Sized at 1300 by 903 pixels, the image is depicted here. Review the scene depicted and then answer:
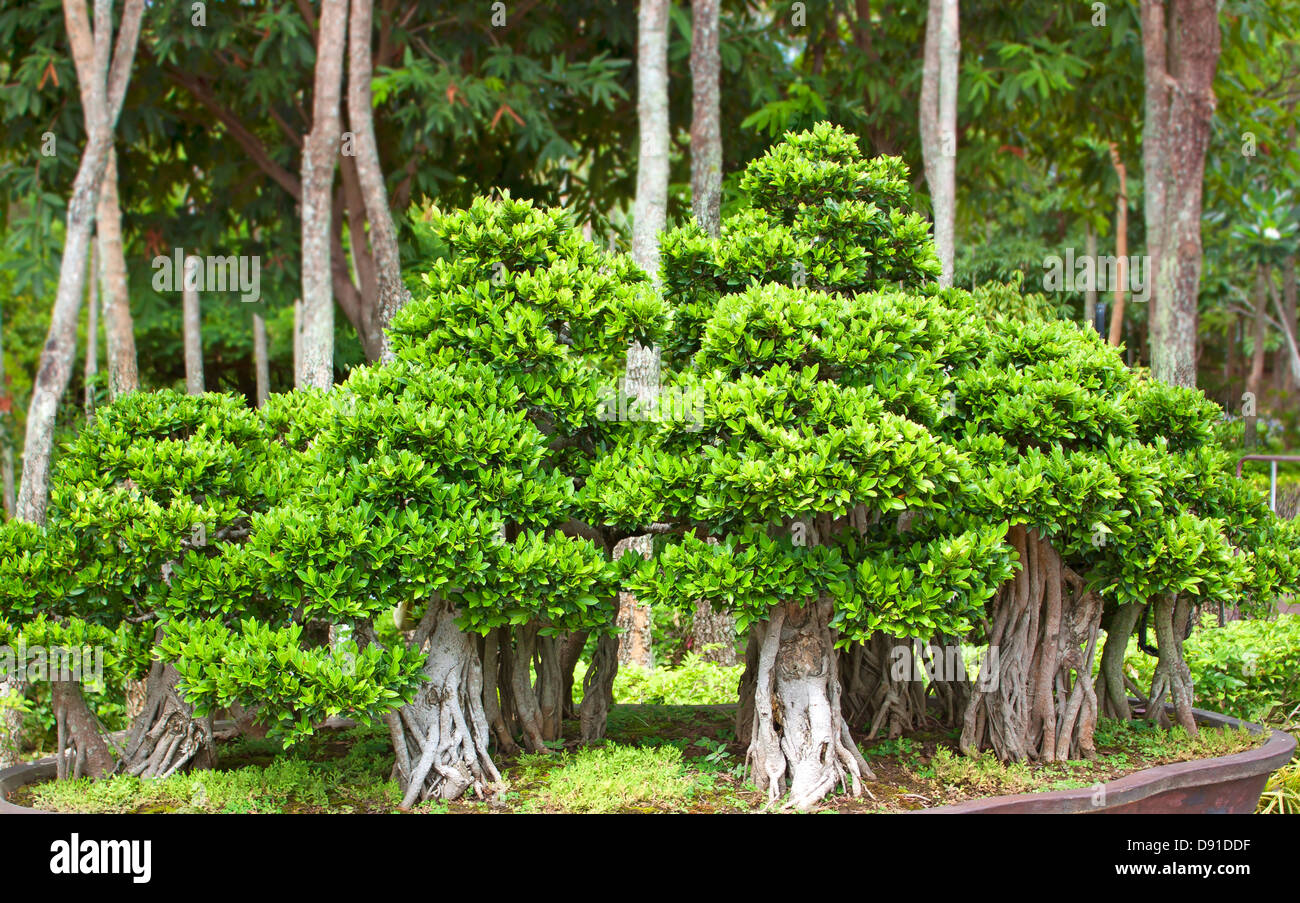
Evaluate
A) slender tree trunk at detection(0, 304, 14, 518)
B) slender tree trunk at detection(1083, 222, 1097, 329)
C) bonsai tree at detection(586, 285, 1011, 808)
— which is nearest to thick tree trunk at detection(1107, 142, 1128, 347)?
slender tree trunk at detection(1083, 222, 1097, 329)

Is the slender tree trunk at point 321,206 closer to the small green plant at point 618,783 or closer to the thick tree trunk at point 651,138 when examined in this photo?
the thick tree trunk at point 651,138

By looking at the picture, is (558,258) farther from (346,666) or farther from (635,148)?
(635,148)

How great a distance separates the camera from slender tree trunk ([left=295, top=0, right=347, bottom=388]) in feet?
35.0

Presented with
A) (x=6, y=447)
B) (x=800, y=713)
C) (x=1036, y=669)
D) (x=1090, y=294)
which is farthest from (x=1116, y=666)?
(x=1090, y=294)

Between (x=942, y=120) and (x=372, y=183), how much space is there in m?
5.99

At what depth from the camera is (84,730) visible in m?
6.77

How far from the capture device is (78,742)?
6.75 meters

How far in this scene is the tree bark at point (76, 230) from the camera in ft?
30.9

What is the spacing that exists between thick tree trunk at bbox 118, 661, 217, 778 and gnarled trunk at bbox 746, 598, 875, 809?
11.1 feet

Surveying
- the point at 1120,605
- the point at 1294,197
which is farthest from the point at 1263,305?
the point at 1120,605

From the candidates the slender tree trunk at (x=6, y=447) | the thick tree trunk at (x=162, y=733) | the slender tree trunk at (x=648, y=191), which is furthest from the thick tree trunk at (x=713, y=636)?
the slender tree trunk at (x=6, y=447)

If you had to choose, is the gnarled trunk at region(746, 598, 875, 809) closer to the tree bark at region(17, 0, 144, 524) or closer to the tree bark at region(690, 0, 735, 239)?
the tree bark at region(690, 0, 735, 239)

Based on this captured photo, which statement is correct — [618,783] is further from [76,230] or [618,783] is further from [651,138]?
[76,230]

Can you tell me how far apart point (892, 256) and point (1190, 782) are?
3540 millimetres
